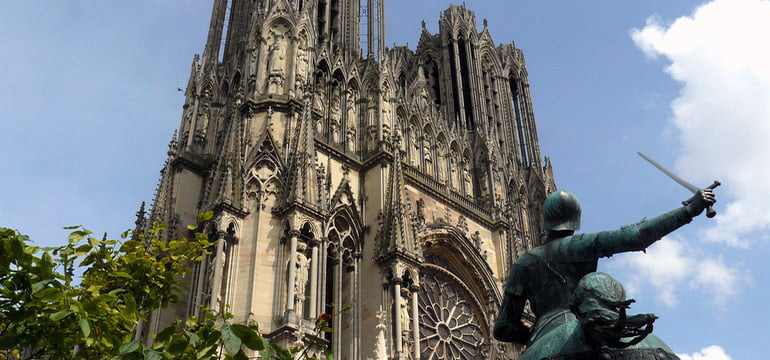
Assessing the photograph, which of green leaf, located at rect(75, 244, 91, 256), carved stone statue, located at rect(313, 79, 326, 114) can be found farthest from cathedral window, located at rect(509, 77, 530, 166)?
green leaf, located at rect(75, 244, 91, 256)

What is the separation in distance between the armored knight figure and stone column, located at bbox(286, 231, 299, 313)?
1392 centimetres

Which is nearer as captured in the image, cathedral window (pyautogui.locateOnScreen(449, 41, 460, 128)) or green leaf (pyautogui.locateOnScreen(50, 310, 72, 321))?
green leaf (pyautogui.locateOnScreen(50, 310, 72, 321))

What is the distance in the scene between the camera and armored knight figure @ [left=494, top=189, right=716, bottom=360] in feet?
11.4

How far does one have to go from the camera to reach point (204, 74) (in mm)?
26125

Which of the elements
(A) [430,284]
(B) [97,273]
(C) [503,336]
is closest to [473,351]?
(A) [430,284]

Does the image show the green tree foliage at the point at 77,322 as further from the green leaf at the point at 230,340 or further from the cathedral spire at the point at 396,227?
the cathedral spire at the point at 396,227

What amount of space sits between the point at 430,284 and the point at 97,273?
55.1ft

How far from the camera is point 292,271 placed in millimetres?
18516

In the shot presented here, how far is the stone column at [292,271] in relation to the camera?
1800 cm

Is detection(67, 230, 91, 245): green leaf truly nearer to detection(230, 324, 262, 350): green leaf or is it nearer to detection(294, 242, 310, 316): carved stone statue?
detection(230, 324, 262, 350): green leaf

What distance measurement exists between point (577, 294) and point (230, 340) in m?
3.51

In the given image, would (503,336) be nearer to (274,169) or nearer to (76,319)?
(76,319)

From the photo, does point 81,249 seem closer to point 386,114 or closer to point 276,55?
point 276,55

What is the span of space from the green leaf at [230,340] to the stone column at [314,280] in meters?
12.4
